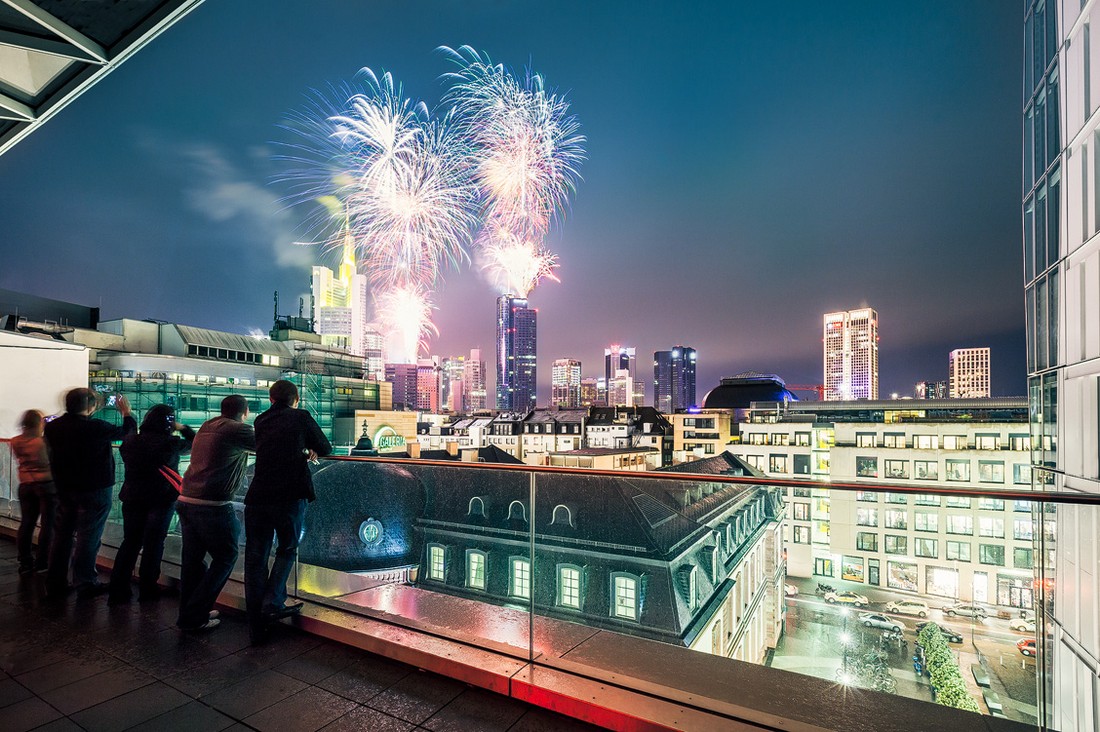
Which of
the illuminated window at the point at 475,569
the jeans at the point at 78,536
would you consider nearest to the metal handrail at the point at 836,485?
the illuminated window at the point at 475,569

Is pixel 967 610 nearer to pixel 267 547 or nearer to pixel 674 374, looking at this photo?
pixel 267 547

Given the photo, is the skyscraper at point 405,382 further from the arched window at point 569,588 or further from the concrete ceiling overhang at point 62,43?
the arched window at point 569,588

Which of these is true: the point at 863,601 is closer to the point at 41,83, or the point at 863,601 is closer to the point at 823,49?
the point at 41,83

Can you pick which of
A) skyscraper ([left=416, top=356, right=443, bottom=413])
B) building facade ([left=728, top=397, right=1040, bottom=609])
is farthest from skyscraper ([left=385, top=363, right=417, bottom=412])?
building facade ([left=728, top=397, right=1040, bottom=609])

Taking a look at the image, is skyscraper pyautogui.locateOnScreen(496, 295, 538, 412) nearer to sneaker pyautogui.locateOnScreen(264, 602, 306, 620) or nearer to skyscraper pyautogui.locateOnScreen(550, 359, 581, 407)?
skyscraper pyautogui.locateOnScreen(550, 359, 581, 407)

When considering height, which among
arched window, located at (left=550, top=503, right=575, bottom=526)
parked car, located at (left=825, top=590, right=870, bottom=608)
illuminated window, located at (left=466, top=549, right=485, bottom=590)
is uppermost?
arched window, located at (left=550, top=503, right=575, bottom=526)

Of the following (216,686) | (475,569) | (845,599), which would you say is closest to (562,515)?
(475,569)
